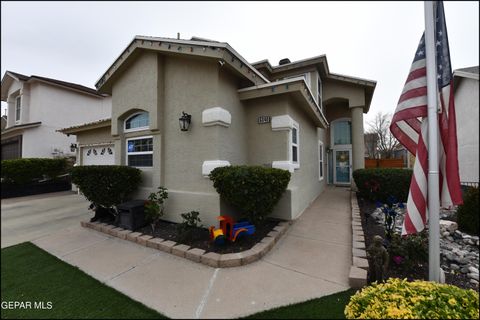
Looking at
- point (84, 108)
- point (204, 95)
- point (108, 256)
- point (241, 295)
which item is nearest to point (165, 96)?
point (204, 95)

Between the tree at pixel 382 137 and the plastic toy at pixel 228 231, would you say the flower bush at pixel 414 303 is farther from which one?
the tree at pixel 382 137

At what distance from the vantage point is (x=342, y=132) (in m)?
12.6

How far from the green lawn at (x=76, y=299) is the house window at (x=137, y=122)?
397cm

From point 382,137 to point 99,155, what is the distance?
1076 inches

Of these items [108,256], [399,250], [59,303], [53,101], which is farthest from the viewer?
[53,101]

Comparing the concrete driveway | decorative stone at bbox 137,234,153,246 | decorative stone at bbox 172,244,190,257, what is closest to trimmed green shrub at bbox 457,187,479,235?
decorative stone at bbox 172,244,190,257

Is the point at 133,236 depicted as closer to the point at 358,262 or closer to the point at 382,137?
the point at 358,262

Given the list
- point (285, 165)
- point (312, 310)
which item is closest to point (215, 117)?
point (285, 165)

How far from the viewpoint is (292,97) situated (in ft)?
18.1

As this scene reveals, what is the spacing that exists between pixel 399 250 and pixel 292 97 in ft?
13.5

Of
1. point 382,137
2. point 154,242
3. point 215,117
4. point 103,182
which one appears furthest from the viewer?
point 382,137

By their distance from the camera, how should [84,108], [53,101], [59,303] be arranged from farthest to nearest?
[84,108] → [53,101] → [59,303]

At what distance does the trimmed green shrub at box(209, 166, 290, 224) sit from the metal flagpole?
2.33 m

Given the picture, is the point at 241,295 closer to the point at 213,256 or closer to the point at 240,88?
the point at 213,256
